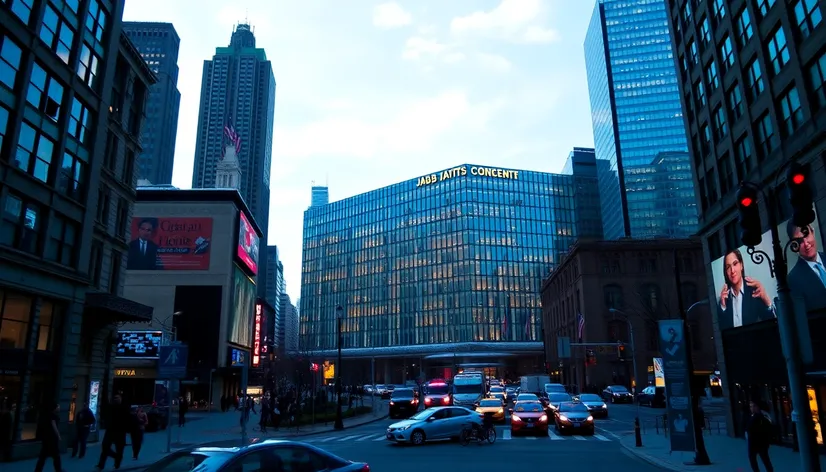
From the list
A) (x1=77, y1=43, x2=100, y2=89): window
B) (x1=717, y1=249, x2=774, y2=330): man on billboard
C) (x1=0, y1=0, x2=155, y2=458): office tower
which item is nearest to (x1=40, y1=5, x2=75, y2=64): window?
(x1=0, y1=0, x2=155, y2=458): office tower

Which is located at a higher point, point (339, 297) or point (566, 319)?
point (339, 297)

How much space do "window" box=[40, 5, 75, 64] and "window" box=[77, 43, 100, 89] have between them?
725 millimetres

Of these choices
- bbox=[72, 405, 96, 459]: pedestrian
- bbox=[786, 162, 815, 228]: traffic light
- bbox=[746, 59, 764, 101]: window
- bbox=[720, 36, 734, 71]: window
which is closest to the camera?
bbox=[786, 162, 815, 228]: traffic light

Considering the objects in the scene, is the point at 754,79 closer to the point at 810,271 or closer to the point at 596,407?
the point at 810,271

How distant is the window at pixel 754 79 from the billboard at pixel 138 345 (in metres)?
56.2

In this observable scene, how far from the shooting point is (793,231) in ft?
68.8

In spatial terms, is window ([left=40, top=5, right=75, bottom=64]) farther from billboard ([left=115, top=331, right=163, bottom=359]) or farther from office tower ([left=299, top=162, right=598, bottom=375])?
office tower ([left=299, top=162, right=598, bottom=375])

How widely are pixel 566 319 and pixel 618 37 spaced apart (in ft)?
334

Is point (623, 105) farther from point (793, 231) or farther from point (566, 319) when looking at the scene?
point (793, 231)

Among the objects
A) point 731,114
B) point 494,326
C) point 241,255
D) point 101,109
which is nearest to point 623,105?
point 494,326

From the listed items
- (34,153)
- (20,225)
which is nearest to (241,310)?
(34,153)

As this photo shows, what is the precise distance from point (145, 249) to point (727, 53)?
62.8 meters

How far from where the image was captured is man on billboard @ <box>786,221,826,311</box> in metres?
19.7

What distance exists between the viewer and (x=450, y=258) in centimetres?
14000
